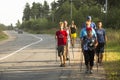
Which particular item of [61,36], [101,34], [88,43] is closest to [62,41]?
[61,36]

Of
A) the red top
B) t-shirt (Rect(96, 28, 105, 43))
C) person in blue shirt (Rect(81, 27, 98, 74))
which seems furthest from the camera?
the red top

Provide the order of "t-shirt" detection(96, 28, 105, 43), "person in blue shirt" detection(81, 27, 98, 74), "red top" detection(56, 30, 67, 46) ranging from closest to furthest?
"person in blue shirt" detection(81, 27, 98, 74) → "t-shirt" detection(96, 28, 105, 43) → "red top" detection(56, 30, 67, 46)

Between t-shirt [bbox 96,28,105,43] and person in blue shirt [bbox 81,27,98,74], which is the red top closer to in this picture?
t-shirt [bbox 96,28,105,43]

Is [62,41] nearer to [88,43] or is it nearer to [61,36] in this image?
[61,36]

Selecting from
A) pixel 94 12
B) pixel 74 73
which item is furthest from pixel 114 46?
pixel 94 12

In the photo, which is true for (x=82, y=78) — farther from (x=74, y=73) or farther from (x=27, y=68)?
(x=27, y=68)

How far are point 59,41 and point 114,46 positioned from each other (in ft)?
43.9

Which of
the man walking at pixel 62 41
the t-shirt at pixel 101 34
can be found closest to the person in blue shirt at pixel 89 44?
the t-shirt at pixel 101 34

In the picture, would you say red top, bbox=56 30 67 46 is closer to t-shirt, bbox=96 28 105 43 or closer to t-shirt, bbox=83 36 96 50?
t-shirt, bbox=96 28 105 43

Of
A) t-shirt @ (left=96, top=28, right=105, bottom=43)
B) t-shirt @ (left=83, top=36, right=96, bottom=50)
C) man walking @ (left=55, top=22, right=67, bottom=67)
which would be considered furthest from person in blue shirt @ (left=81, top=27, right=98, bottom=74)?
man walking @ (left=55, top=22, right=67, bottom=67)

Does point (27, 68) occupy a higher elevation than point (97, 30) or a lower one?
lower

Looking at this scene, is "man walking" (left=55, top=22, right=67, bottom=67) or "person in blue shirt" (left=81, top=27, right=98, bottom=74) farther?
"man walking" (left=55, top=22, right=67, bottom=67)

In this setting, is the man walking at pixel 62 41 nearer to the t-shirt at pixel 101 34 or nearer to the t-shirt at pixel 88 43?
the t-shirt at pixel 101 34

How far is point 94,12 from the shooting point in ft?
249
